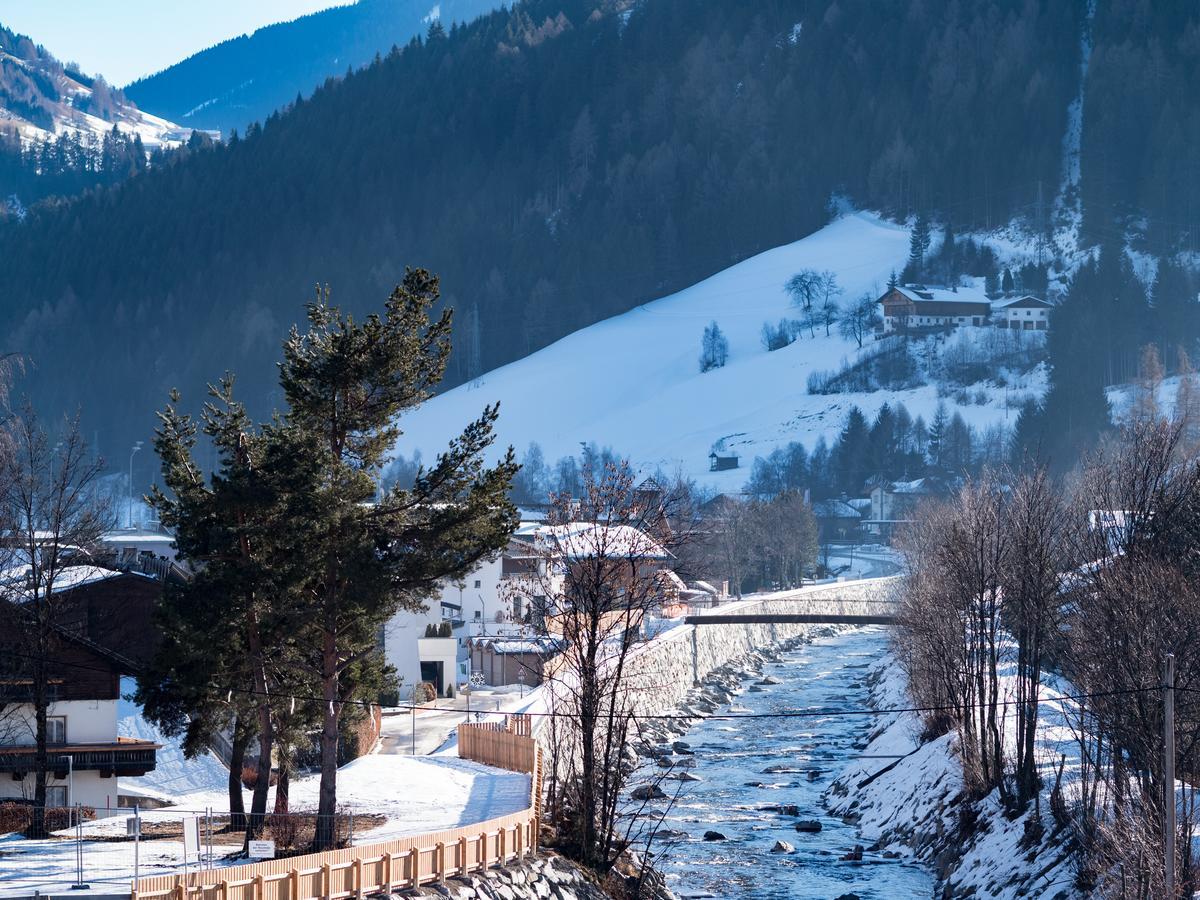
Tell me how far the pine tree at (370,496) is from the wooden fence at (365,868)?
3051mm

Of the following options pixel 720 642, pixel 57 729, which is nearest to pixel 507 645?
pixel 720 642

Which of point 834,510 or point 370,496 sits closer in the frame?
point 370,496

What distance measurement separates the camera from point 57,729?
36.3 metres

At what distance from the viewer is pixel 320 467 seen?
29516 millimetres

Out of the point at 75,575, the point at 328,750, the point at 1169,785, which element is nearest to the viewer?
the point at 1169,785

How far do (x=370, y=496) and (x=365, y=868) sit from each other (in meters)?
8.21

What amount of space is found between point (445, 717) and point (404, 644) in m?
6.50

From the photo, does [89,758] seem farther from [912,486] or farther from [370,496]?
[912,486]

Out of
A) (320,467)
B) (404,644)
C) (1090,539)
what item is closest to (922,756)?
(1090,539)

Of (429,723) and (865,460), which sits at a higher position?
(865,460)

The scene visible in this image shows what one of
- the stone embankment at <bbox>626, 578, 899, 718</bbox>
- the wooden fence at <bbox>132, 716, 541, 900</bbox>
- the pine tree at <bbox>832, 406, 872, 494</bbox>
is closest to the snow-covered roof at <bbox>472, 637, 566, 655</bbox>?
the stone embankment at <bbox>626, 578, 899, 718</bbox>

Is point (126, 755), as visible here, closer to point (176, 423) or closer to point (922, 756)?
point (176, 423)

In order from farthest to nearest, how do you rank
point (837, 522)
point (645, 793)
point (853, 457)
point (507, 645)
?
point (853, 457), point (837, 522), point (507, 645), point (645, 793)

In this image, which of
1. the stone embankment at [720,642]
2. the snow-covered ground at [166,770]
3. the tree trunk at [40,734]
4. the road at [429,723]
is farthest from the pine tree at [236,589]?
the road at [429,723]
